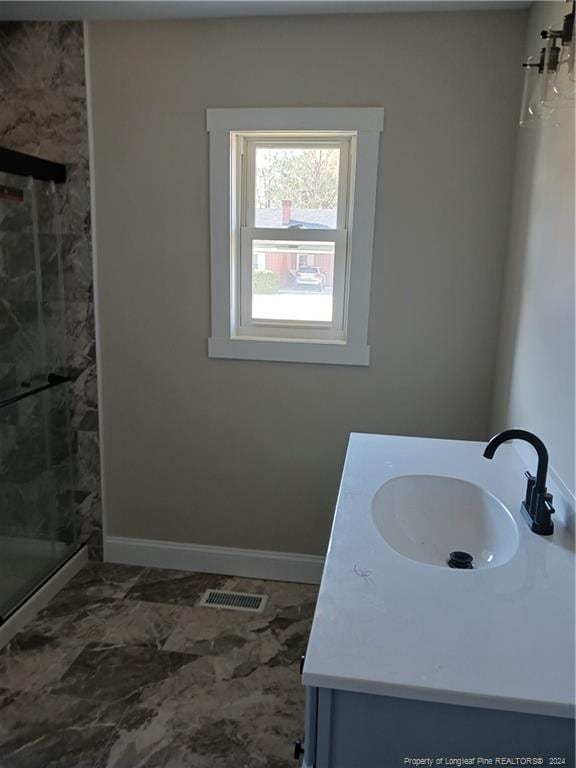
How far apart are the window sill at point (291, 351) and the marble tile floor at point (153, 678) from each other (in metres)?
1.08

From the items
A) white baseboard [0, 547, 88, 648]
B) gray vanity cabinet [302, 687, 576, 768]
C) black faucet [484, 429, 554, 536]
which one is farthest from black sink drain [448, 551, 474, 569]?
white baseboard [0, 547, 88, 648]

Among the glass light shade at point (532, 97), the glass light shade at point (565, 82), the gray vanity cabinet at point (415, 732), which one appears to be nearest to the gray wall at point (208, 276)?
the glass light shade at point (532, 97)

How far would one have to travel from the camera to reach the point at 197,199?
8.20 feet

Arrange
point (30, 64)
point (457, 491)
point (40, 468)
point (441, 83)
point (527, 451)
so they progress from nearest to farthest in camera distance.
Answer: point (457, 491)
point (527, 451)
point (441, 83)
point (30, 64)
point (40, 468)

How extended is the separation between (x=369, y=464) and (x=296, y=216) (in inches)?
50.7

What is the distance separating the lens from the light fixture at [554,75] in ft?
4.66

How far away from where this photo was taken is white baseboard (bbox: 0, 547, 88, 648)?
2326mm

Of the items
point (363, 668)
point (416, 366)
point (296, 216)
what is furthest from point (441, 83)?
point (363, 668)

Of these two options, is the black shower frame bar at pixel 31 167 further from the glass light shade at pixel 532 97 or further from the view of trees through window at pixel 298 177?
the glass light shade at pixel 532 97

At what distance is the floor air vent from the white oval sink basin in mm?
1190

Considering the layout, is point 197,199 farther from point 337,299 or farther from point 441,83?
point 441,83

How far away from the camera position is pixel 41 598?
2.53 meters

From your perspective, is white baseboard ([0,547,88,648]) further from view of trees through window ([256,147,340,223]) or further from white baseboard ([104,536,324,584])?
view of trees through window ([256,147,340,223])

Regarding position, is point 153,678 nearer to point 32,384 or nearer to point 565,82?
point 32,384
